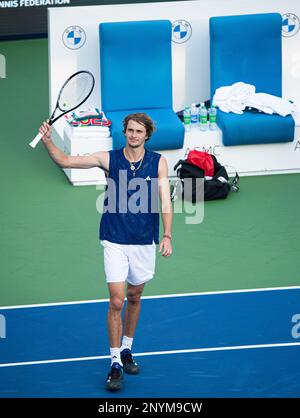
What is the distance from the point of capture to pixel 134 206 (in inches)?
319

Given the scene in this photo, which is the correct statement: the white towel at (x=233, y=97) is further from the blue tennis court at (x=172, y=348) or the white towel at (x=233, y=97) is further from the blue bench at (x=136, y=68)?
the blue tennis court at (x=172, y=348)

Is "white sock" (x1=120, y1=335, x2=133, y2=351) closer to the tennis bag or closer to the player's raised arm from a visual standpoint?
the player's raised arm

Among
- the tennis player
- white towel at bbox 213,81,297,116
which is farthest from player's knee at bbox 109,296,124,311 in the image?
white towel at bbox 213,81,297,116

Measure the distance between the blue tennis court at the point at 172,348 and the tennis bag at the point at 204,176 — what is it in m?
2.40

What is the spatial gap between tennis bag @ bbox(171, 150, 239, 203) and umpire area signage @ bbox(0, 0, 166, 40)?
526 centimetres

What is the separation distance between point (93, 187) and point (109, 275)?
460 centimetres

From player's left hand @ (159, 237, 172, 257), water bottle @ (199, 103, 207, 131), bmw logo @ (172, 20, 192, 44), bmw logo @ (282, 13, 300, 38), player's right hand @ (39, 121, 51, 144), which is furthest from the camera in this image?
bmw logo @ (282, 13, 300, 38)

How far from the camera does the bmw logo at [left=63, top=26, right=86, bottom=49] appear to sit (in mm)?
13320

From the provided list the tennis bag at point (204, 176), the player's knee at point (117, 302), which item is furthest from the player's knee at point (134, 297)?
the tennis bag at point (204, 176)

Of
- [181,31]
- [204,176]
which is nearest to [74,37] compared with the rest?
[181,31]

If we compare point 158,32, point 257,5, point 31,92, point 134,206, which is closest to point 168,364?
point 134,206

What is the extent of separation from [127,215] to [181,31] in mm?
6023

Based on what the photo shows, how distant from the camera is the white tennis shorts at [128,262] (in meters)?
8.07
